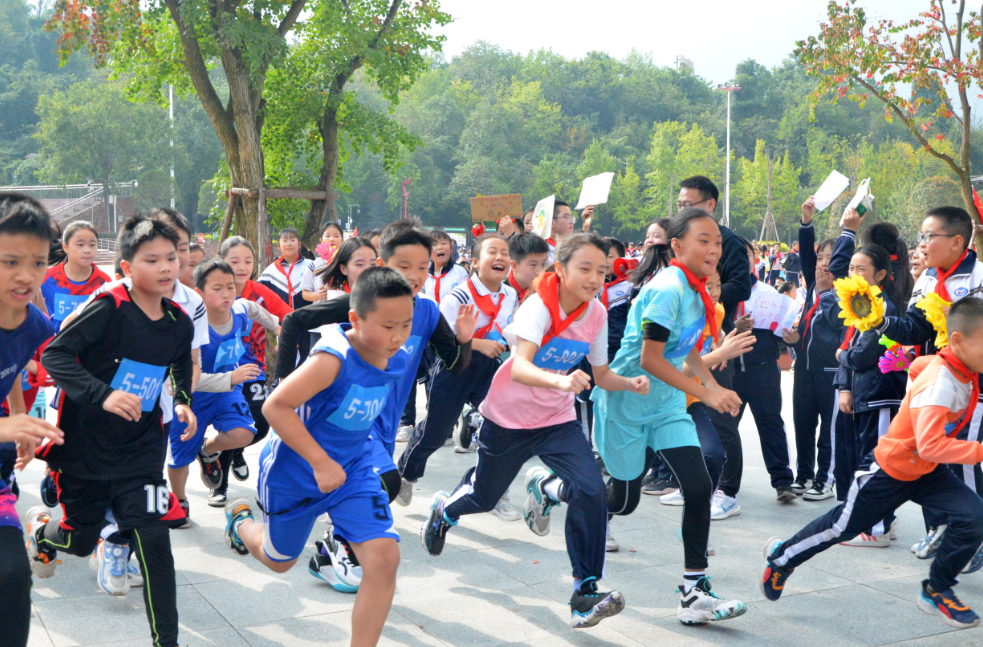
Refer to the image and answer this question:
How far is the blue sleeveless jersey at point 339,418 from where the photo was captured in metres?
3.12

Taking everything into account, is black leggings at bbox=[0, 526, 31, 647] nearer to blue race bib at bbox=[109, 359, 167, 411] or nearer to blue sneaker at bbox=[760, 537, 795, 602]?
blue race bib at bbox=[109, 359, 167, 411]

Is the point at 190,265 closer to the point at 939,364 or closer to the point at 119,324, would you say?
the point at 119,324

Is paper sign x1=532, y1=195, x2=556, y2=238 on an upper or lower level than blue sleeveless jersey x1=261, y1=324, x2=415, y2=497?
upper

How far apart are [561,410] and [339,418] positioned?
4.25 feet

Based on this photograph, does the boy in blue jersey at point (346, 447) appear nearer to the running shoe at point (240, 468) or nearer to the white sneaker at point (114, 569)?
the white sneaker at point (114, 569)

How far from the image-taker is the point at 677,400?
4078 mm

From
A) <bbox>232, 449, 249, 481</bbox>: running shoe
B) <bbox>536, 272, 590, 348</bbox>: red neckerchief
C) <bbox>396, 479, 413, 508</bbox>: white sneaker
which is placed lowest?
<bbox>232, 449, 249, 481</bbox>: running shoe

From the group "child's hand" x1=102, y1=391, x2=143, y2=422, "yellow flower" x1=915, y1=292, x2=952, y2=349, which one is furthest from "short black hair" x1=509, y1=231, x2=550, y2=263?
"child's hand" x1=102, y1=391, x2=143, y2=422

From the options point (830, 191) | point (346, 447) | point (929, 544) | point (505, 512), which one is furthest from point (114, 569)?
point (830, 191)

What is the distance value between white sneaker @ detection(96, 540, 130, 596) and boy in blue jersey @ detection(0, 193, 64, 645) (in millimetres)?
952

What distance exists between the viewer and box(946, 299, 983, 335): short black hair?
11.9 ft

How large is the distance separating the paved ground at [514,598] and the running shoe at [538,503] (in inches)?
6.1

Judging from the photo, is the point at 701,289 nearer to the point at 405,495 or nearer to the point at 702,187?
the point at 702,187

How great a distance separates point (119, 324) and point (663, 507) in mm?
3698
